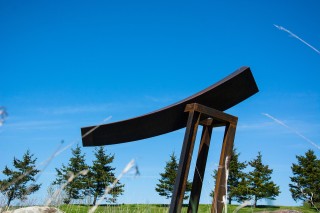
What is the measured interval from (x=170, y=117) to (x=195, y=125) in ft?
1.10

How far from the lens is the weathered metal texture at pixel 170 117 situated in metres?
4.23

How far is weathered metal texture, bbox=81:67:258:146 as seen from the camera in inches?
166

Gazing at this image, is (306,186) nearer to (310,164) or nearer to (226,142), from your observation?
(310,164)

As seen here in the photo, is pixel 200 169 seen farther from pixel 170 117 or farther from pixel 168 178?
pixel 168 178

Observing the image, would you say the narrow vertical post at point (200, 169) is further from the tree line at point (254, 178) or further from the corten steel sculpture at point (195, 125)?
the tree line at point (254, 178)

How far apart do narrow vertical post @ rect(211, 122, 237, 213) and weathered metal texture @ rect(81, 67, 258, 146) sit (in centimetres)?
37

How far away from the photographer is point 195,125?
168 inches

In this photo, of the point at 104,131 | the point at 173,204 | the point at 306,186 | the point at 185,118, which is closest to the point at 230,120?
the point at 185,118

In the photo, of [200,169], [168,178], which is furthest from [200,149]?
[168,178]

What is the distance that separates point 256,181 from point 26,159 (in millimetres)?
23130

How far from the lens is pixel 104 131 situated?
421 cm

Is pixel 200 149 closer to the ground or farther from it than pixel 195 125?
closer to the ground

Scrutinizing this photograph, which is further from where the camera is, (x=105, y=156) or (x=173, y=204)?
(x=105, y=156)

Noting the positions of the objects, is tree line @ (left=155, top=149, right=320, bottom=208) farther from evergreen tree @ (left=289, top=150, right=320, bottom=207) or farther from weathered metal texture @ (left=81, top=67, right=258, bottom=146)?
weathered metal texture @ (left=81, top=67, right=258, bottom=146)
